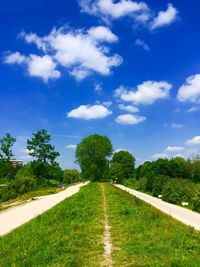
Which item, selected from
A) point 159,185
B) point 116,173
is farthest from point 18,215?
point 116,173

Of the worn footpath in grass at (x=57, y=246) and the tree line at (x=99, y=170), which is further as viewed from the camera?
the tree line at (x=99, y=170)

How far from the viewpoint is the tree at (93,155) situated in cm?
9519

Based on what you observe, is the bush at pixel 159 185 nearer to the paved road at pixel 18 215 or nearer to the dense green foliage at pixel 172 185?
the dense green foliage at pixel 172 185

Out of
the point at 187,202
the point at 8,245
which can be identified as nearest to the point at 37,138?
the point at 187,202

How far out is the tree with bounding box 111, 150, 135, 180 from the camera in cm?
13326

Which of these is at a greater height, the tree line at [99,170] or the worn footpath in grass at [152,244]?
the tree line at [99,170]

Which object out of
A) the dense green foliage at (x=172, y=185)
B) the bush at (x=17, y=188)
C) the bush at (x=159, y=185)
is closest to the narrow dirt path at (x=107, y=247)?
the dense green foliage at (x=172, y=185)

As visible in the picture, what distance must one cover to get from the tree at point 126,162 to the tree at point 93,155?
36.2 m

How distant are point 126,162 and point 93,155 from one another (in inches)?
1561

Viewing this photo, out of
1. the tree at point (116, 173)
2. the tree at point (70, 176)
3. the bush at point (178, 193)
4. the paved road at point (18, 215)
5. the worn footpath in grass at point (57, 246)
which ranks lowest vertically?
the worn footpath in grass at point (57, 246)

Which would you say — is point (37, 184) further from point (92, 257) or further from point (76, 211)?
point (92, 257)

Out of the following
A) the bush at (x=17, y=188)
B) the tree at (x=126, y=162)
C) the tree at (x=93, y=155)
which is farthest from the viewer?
the tree at (x=126, y=162)

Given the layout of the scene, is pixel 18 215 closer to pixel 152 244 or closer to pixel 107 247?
pixel 107 247

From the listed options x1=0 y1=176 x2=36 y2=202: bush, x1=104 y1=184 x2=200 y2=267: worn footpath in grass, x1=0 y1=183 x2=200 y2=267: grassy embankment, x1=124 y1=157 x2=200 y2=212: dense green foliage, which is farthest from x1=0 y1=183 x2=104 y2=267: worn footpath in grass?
x1=0 y1=176 x2=36 y2=202: bush
